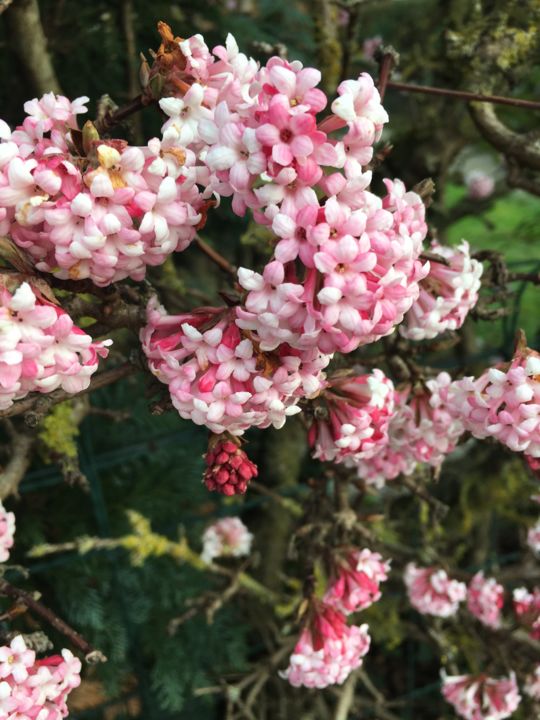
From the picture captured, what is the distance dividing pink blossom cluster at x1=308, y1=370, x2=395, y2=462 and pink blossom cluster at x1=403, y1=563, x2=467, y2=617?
72cm

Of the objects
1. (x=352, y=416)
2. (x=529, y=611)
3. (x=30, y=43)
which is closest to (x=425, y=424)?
(x=352, y=416)

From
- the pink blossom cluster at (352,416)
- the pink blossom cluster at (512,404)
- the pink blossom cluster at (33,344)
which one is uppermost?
the pink blossom cluster at (33,344)

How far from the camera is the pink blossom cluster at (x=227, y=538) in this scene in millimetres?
1654

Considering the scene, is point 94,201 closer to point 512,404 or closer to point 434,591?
point 512,404

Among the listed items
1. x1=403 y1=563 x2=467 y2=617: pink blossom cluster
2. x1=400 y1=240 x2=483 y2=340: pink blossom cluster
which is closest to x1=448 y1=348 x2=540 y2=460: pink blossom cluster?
x1=400 y1=240 x2=483 y2=340: pink blossom cluster

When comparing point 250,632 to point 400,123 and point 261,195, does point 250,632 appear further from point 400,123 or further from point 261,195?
point 400,123

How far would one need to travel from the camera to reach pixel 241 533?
1690 mm

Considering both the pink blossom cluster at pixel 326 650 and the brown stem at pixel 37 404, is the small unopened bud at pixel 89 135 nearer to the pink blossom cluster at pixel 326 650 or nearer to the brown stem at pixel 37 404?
the brown stem at pixel 37 404

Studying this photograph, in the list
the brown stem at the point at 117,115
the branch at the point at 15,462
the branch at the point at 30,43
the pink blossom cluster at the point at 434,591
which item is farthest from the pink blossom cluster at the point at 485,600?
the branch at the point at 30,43

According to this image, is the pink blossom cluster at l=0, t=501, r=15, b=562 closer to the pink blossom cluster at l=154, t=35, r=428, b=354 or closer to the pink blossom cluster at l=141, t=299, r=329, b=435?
the pink blossom cluster at l=141, t=299, r=329, b=435

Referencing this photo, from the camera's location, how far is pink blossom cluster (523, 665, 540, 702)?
146cm

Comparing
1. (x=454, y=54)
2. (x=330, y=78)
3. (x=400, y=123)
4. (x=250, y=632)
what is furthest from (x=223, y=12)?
(x=250, y=632)

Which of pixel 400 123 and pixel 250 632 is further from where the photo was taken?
pixel 400 123

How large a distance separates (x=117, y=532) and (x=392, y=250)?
4.08ft
